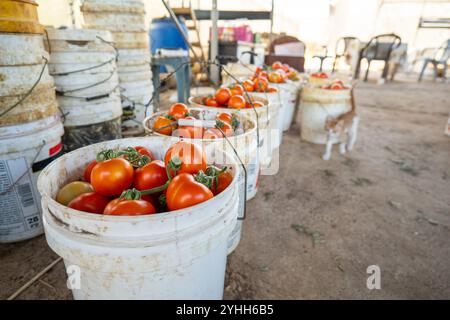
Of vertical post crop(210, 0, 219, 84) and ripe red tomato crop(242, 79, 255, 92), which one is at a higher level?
vertical post crop(210, 0, 219, 84)

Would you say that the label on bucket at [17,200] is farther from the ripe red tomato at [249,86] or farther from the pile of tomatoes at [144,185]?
→ the ripe red tomato at [249,86]

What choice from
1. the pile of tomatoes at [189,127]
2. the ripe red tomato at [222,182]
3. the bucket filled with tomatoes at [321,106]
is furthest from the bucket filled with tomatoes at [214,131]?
the bucket filled with tomatoes at [321,106]

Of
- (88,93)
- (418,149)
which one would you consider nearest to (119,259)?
(88,93)

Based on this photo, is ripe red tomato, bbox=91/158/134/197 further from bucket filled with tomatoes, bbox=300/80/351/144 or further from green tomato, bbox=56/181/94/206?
bucket filled with tomatoes, bbox=300/80/351/144

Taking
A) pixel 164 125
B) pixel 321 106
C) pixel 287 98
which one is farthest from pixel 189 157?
pixel 321 106

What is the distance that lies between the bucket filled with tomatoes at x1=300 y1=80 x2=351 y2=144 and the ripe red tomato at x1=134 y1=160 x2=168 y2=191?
3.14 metres

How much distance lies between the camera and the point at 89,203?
3.44 feet

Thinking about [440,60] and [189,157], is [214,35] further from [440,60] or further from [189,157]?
[440,60]

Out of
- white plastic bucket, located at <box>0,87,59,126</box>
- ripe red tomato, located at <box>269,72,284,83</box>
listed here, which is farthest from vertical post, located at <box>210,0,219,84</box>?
white plastic bucket, located at <box>0,87,59,126</box>

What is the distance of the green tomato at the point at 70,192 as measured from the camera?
3.61 feet

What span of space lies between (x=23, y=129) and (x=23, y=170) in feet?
0.86

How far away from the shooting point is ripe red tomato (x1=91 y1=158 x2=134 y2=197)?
1.07 metres

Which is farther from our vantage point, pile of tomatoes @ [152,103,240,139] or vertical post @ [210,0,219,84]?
vertical post @ [210,0,219,84]

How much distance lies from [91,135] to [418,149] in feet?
14.2
